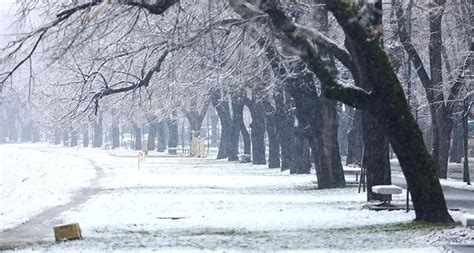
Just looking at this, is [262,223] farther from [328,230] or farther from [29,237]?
[29,237]

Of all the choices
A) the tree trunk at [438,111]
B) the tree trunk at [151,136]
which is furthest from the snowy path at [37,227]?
the tree trunk at [151,136]

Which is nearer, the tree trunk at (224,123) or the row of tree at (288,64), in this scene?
the row of tree at (288,64)

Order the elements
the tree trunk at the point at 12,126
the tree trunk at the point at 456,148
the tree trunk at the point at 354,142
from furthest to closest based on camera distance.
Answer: the tree trunk at the point at 12,126
the tree trunk at the point at 456,148
the tree trunk at the point at 354,142

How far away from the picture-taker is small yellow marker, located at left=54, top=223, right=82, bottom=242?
62.7ft

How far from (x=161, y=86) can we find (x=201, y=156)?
4916 centimetres

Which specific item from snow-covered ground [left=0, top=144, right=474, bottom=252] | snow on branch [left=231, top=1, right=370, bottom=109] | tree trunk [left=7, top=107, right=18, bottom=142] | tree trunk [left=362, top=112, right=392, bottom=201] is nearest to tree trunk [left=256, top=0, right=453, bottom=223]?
snow on branch [left=231, top=1, right=370, bottom=109]

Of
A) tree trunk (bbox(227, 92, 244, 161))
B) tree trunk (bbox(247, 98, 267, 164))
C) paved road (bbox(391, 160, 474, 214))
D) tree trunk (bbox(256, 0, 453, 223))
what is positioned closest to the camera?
tree trunk (bbox(256, 0, 453, 223))

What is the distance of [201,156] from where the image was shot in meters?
85.0

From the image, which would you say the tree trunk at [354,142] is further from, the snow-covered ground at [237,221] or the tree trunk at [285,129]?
the snow-covered ground at [237,221]

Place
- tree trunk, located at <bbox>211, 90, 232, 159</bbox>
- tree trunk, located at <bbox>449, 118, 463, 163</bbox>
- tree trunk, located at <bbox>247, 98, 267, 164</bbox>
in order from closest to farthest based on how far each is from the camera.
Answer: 1. tree trunk, located at <bbox>247, 98, 267, 164</bbox>
2. tree trunk, located at <bbox>211, 90, 232, 159</bbox>
3. tree trunk, located at <bbox>449, 118, 463, 163</bbox>

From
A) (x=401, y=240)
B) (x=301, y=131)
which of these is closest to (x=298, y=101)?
(x=301, y=131)

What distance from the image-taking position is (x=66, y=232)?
19.2 meters

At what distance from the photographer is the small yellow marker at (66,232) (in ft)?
62.7

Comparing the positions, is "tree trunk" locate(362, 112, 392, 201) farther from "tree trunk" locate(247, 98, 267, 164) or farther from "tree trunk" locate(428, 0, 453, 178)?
"tree trunk" locate(247, 98, 267, 164)
